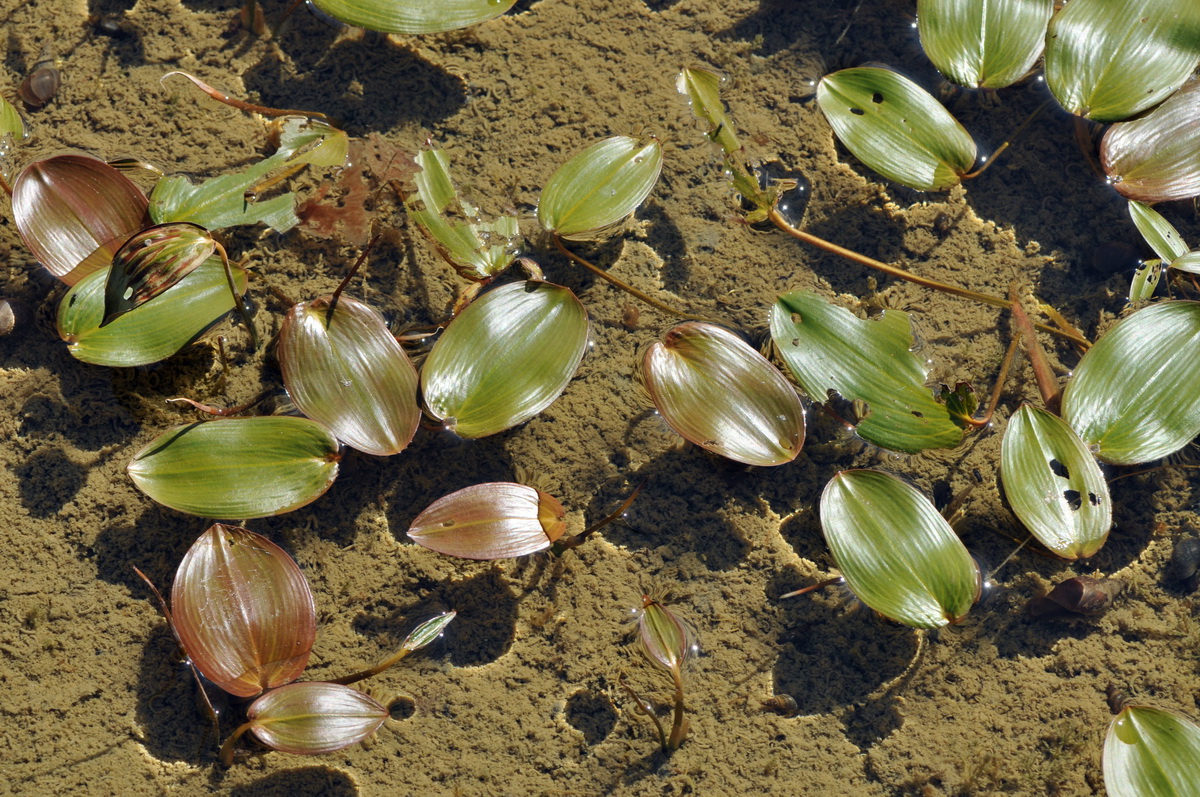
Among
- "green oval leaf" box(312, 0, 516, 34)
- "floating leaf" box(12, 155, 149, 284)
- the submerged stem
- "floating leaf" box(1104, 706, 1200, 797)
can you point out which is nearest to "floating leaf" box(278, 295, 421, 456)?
"floating leaf" box(12, 155, 149, 284)

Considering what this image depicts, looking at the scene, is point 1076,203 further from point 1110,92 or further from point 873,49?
point 873,49

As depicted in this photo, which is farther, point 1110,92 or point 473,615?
point 1110,92

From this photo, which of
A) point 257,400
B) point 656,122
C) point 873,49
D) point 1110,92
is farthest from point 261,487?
point 1110,92

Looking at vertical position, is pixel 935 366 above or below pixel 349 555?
above

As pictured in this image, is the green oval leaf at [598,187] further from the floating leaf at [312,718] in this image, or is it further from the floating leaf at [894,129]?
the floating leaf at [312,718]

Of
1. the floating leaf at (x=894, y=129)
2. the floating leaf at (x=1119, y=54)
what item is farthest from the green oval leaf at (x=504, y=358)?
the floating leaf at (x=1119, y=54)

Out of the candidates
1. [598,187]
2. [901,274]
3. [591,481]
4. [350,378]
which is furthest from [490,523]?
[901,274]
